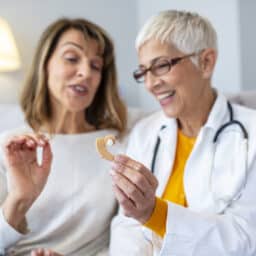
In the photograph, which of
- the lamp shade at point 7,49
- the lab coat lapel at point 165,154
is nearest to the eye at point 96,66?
the lab coat lapel at point 165,154

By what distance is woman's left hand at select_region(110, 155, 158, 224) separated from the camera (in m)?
0.97

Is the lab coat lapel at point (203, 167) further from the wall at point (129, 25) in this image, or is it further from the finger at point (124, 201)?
the wall at point (129, 25)

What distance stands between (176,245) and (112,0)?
5.12 feet

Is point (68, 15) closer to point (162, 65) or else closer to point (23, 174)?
point (162, 65)

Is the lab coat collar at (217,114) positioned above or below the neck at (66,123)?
above

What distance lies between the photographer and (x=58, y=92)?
148 cm

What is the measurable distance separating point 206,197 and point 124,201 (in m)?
0.34

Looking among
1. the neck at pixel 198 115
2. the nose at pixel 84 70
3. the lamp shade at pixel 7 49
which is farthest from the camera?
the lamp shade at pixel 7 49

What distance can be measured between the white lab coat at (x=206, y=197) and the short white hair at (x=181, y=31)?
7.7 inches

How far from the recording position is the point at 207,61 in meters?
1.33

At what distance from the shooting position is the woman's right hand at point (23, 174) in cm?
125

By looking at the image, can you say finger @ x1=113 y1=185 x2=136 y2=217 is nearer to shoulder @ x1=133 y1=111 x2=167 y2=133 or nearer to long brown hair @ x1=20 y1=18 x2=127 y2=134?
shoulder @ x1=133 y1=111 x2=167 y2=133

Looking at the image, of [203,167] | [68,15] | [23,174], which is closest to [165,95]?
[203,167]

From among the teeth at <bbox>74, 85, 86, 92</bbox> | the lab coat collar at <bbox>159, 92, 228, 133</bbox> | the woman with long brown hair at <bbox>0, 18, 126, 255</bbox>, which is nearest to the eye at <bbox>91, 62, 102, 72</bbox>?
the woman with long brown hair at <bbox>0, 18, 126, 255</bbox>
